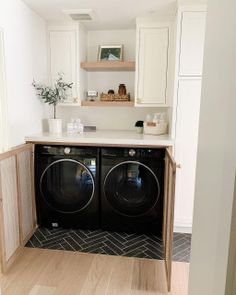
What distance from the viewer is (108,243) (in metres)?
2.54

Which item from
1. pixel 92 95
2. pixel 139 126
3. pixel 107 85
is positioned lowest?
pixel 139 126

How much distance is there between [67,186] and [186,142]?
1328mm

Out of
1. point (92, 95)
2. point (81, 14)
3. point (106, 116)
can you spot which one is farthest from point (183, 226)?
point (81, 14)

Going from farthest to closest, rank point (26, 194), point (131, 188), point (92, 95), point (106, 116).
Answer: point (106, 116), point (92, 95), point (131, 188), point (26, 194)

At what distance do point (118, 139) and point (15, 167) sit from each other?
989 mm

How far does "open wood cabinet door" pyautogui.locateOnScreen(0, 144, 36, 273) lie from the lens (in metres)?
2.04

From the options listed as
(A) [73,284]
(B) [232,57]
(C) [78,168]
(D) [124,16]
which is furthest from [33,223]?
(B) [232,57]

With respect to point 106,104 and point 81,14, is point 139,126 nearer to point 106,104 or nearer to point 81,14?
point 106,104

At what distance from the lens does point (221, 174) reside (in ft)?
2.31

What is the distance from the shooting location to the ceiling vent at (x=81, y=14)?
2508 mm

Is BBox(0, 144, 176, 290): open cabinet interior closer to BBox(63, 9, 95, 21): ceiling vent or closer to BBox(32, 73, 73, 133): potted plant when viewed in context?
BBox(32, 73, 73, 133): potted plant

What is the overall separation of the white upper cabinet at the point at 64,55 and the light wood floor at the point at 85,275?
5.81ft

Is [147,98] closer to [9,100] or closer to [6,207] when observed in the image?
[9,100]

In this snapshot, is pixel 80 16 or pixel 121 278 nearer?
pixel 121 278
